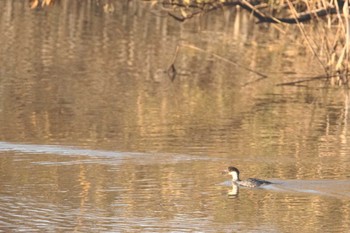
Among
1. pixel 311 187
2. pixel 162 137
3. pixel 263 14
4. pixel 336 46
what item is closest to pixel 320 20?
pixel 336 46

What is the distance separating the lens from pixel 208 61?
30906 mm

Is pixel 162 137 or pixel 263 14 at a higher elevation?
pixel 263 14

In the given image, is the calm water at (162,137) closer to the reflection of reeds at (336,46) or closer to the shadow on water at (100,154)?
the shadow on water at (100,154)

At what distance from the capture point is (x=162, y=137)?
1919 cm

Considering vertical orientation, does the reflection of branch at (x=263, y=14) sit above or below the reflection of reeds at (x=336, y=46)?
above

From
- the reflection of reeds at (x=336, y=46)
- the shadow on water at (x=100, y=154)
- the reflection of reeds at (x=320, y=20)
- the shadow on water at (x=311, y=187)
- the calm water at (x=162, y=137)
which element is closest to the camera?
the calm water at (x=162, y=137)

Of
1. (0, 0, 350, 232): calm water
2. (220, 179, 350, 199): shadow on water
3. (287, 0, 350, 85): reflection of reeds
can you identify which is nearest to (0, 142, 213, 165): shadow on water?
(0, 0, 350, 232): calm water

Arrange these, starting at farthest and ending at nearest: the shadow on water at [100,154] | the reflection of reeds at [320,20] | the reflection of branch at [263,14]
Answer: the reflection of branch at [263,14], the reflection of reeds at [320,20], the shadow on water at [100,154]

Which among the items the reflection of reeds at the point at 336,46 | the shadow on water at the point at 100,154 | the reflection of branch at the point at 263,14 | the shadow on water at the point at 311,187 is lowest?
the shadow on water at the point at 311,187

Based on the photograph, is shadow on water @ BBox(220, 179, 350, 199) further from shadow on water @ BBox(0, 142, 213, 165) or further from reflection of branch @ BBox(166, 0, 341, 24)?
reflection of branch @ BBox(166, 0, 341, 24)

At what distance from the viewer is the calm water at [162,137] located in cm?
1388

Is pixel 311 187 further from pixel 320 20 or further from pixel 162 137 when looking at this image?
pixel 320 20

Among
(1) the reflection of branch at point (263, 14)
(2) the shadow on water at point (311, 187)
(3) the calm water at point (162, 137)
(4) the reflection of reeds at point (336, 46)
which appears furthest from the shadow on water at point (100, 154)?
(1) the reflection of branch at point (263, 14)

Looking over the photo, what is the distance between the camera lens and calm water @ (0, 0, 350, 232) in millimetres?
13883
